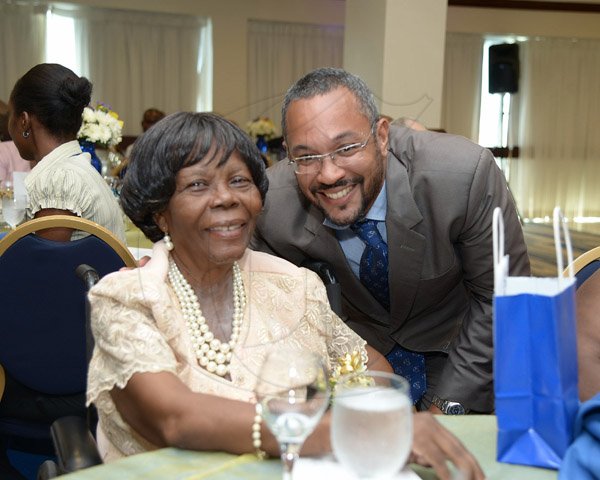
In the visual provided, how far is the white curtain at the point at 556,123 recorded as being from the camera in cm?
1232

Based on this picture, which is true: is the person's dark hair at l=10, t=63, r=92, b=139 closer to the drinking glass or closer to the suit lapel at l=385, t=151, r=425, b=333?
the suit lapel at l=385, t=151, r=425, b=333

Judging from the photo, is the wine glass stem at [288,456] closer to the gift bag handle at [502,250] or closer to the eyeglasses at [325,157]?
the gift bag handle at [502,250]

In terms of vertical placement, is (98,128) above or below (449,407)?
above

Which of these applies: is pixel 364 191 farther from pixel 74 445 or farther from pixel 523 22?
pixel 523 22

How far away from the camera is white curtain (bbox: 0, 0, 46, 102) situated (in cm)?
989

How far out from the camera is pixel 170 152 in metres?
1.37

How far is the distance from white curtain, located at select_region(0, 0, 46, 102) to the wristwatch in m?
9.02

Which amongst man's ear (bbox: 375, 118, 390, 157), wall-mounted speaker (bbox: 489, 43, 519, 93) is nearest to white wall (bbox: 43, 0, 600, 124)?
wall-mounted speaker (bbox: 489, 43, 519, 93)

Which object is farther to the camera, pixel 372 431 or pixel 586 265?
pixel 586 265

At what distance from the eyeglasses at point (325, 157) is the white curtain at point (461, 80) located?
33.4 feet

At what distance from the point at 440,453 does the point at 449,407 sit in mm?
1109

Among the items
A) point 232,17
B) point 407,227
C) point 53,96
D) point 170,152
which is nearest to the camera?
point 170,152

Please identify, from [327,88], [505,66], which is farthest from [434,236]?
[505,66]

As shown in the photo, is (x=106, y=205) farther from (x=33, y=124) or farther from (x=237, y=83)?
(x=237, y=83)
